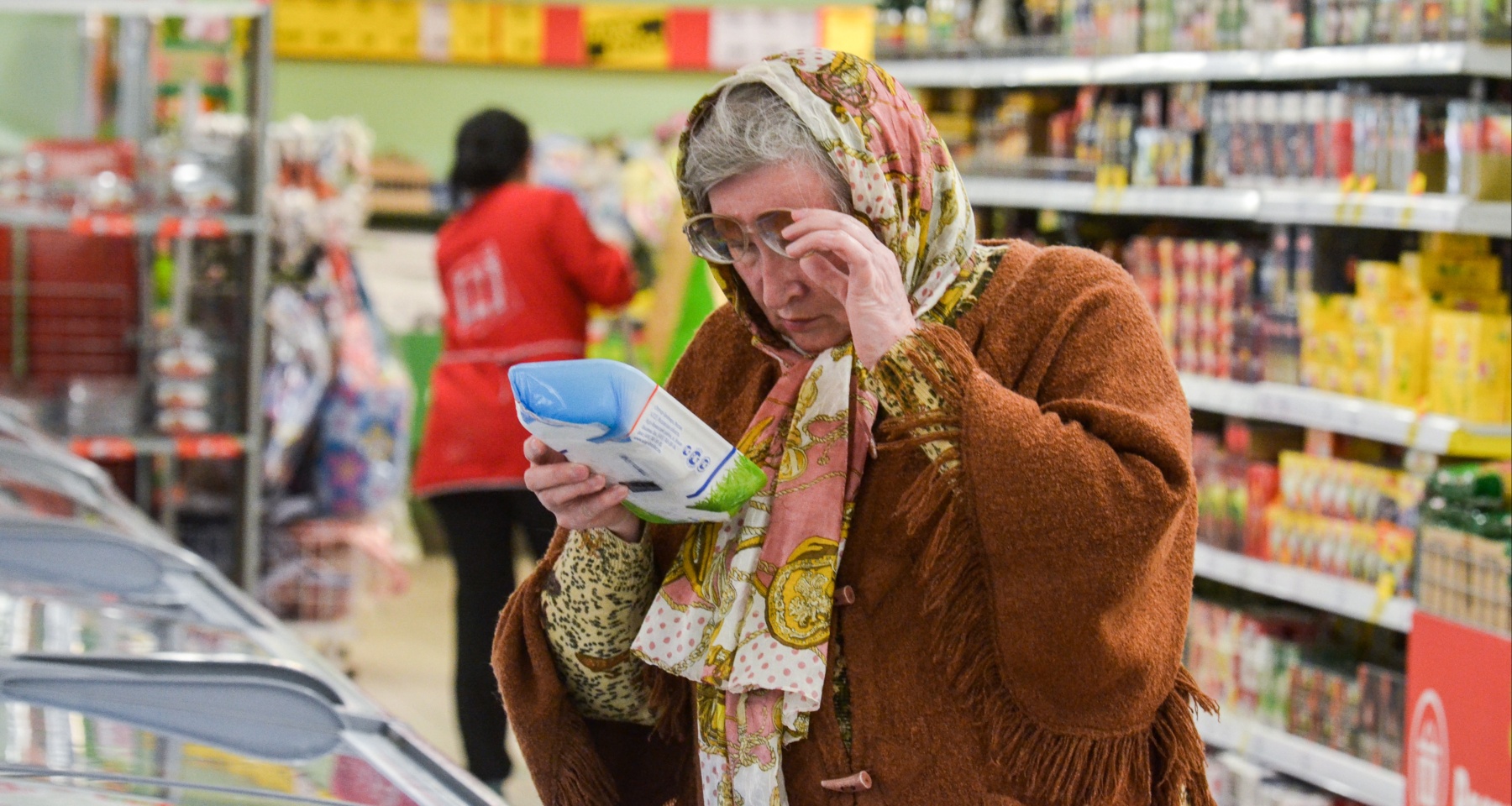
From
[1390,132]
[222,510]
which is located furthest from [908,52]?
[222,510]

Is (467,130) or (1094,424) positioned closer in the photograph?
(1094,424)

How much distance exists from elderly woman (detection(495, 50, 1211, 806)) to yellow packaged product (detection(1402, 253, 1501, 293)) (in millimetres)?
2124

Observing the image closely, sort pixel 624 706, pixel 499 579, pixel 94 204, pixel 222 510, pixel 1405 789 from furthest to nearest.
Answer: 1. pixel 222 510
2. pixel 94 204
3. pixel 499 579
4. pixel 1405 789
5. pixel 624 706

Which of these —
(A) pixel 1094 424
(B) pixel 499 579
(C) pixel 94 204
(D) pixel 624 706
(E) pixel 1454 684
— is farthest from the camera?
(C) pixel 94 204

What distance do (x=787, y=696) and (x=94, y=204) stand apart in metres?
3.72

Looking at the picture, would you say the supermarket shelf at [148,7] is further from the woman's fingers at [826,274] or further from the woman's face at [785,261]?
the woman's fingers at [826,274]

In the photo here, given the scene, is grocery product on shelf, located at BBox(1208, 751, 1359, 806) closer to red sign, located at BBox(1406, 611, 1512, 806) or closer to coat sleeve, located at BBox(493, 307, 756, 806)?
red sign, located at BBox(1406, 611, 1512, 806)

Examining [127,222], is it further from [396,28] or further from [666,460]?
[396,28]

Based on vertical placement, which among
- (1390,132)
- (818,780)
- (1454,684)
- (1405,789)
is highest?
(1390,132)

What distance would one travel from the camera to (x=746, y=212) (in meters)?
1.55

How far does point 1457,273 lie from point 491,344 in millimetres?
2210

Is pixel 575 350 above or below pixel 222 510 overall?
above

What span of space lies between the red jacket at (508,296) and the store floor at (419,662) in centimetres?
84

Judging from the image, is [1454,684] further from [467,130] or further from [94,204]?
[94,204]
